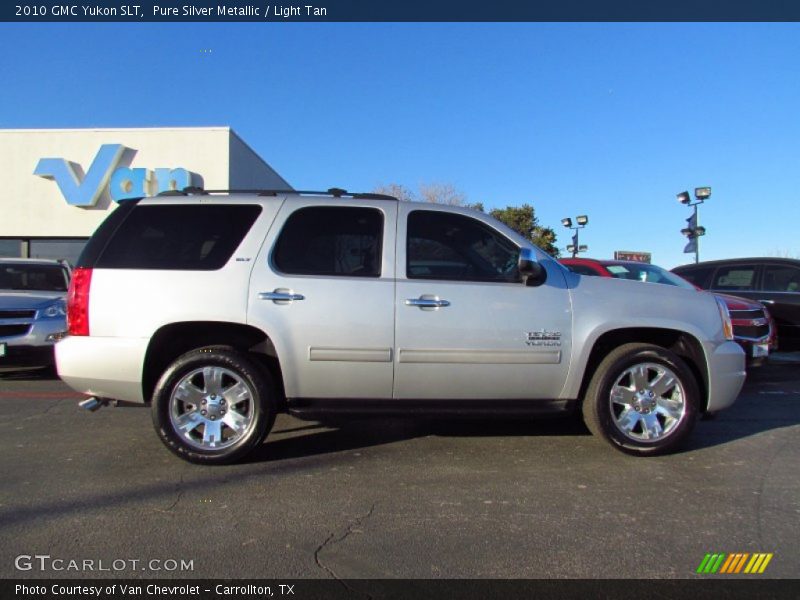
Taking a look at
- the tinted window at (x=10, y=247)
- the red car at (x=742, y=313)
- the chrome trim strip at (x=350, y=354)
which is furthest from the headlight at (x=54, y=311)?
the tinted window at (x=10, y=247)

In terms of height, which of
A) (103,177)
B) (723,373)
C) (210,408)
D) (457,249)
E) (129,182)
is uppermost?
(103,177)

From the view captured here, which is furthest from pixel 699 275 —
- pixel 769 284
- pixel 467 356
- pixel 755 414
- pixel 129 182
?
pixel 129 182

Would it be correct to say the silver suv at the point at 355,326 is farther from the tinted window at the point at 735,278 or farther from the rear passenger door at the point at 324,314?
the tinted window at the point at 735,278

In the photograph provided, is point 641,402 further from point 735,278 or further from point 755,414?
point 735,278

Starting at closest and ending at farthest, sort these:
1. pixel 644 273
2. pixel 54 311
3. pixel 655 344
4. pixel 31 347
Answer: pixel 655 344 → pixel 31 347 → pixel 54 311 → pixel 644 273

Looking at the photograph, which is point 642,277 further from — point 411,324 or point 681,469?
point 411,324

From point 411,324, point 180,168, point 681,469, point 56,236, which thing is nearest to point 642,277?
point 681,469

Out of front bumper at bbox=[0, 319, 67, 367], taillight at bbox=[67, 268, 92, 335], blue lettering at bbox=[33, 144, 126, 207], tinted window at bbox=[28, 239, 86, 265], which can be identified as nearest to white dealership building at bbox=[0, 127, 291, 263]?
tinted window at bbox=[28, 239, 86, 265]

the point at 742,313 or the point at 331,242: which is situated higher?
the point at 331,242

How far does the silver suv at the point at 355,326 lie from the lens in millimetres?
4156

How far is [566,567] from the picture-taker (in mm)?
2863

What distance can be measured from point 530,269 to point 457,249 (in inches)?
24.9

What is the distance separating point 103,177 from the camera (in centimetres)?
1788

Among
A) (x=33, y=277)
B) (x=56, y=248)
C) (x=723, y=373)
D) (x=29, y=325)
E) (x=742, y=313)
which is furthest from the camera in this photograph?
(x=56, y=248)
